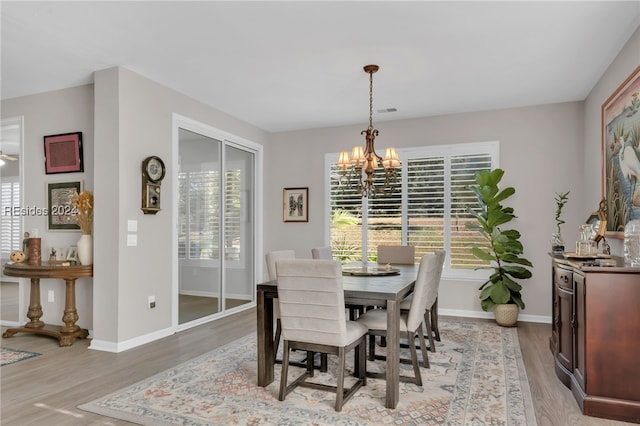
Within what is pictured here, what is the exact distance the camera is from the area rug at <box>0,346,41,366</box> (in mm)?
3523

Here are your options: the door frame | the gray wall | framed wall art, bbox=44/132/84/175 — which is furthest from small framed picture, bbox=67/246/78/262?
the door frame

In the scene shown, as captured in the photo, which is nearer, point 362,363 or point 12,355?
point 362,363

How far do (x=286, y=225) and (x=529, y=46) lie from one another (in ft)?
13.4

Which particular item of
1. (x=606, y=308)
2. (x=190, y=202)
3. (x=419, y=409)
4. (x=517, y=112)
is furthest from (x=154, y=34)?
(x=517, y=112)

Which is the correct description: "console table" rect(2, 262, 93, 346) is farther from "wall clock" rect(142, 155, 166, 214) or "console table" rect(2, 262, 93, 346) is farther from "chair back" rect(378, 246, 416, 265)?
"chair back" rect(378, 246, 416, 265)

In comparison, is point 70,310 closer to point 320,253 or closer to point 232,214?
point 232,214

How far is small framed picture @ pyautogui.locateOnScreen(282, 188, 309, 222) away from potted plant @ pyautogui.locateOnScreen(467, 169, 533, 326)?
2453 millimetres

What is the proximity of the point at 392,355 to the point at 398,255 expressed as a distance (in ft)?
6.98

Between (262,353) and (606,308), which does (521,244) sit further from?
(262,353)

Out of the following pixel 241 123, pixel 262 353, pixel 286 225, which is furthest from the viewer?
pixel 286 225

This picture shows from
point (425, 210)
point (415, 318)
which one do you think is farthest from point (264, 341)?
point (425, 210)

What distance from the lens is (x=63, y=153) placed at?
14.6 ft

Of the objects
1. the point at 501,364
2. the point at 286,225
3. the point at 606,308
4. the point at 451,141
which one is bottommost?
the point at 501,364

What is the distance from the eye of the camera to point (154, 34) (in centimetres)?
322
